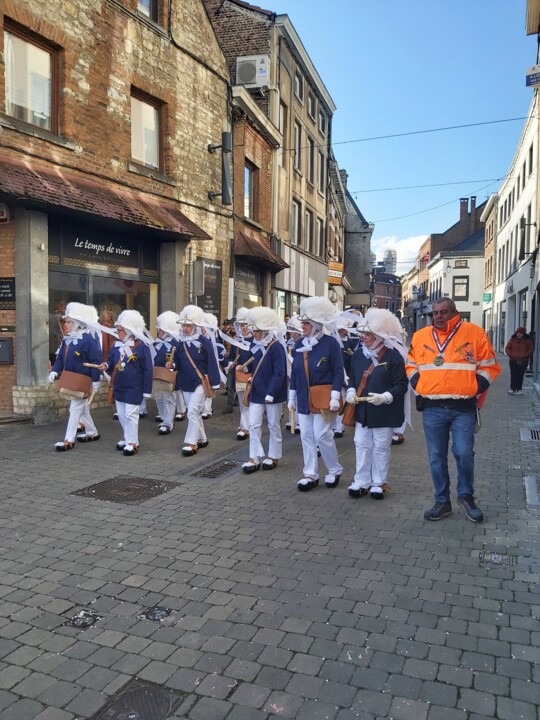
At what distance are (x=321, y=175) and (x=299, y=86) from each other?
5376 mm

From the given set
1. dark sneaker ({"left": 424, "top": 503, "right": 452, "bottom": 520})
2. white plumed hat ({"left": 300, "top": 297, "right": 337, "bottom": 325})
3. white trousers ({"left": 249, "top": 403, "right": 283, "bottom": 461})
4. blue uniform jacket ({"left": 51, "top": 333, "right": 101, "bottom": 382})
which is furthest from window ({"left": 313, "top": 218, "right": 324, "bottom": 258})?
dark sneaker ({"left": 424, "top": 503, "right": 452, "bottom": 520})

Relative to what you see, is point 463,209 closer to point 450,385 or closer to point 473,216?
point 473,216

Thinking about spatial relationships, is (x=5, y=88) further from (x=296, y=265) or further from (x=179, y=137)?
(x=296, y=265)

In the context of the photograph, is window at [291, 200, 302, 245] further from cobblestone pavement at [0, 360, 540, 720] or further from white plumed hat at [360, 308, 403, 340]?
cobblestone pavement at [0, 360, 540, 720]

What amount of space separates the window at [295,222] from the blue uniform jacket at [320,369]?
58.7 feet

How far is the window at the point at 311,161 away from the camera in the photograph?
25.9 metres

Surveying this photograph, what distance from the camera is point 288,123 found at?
22.2 m

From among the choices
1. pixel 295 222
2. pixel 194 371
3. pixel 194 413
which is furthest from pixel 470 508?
pixel 295 222

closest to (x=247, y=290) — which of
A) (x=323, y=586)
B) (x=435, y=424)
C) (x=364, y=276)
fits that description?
(x=435, y=424)

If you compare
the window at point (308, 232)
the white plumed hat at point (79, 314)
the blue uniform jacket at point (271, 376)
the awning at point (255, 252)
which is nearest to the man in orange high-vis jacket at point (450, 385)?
the blue uniform jacket at point (271, 376)

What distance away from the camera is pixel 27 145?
9750mm

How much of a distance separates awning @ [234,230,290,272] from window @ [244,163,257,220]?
915 mm

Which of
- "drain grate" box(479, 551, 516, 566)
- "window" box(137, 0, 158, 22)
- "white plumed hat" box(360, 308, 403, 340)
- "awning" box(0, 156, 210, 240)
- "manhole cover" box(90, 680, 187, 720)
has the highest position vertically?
"window" box(137, 0, 158, 22)

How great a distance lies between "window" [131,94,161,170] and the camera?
12.7 meters
